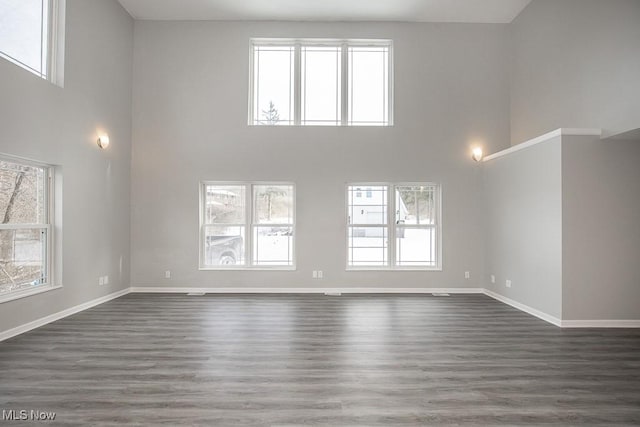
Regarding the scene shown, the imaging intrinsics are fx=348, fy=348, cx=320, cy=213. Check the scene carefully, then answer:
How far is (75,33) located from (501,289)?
288 inches

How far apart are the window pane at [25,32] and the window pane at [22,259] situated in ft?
6.46

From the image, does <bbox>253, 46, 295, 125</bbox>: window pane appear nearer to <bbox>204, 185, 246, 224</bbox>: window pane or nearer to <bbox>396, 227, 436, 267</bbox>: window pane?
<bbox>204, 185, 246, 224</bbox>: window pane

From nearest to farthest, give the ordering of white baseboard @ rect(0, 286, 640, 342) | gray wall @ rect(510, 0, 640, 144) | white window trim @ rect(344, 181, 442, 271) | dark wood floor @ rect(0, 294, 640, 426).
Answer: dark wood floor @ rect(0, 294, 640, 426)
gray wall @ rect(510, 0, 640, 144)
white baseboard @ rect(0, 286, 640, 342)
white window trim @ rect(344, 181, 442, 271)

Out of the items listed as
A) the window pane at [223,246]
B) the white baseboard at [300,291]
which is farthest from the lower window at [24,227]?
the window pane at [223,246]

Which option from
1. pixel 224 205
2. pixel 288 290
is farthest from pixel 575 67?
pixel 224 205

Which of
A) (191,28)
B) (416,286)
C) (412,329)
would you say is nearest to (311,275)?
(416,286)

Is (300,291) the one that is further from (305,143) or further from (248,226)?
(305,143)

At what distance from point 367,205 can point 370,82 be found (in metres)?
2.26

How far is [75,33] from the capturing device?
472 cm

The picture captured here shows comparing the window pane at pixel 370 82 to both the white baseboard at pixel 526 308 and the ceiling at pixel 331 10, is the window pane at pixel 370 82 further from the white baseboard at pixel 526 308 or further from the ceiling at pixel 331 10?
the white baseboard at pixel 526 308

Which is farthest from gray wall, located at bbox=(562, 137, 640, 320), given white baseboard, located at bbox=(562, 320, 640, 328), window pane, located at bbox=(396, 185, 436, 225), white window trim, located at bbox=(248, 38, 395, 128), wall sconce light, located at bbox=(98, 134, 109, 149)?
wall sconce light, located at bbox=(98, 134, 109, 149)

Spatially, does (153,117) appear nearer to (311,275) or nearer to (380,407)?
(311,275)

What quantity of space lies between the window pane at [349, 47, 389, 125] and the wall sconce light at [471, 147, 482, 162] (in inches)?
66.0

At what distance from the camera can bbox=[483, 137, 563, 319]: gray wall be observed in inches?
172
